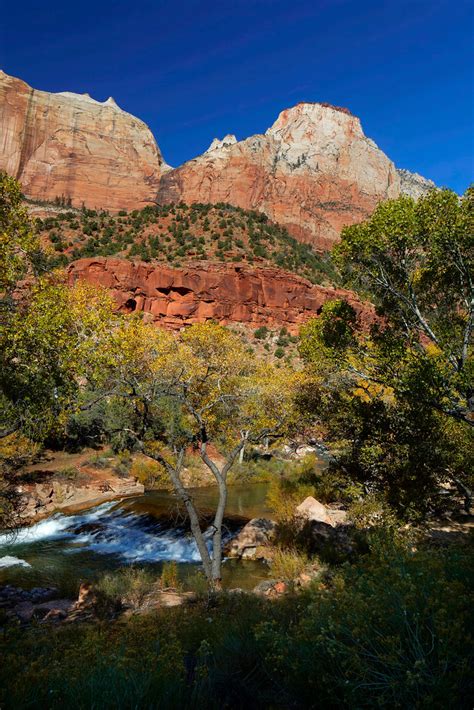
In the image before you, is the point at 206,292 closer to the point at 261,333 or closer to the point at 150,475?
the point at 261,333

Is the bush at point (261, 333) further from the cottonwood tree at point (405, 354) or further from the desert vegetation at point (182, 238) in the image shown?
the cottonwood tree at point (405, 354)

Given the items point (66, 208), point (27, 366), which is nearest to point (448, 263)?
point (27, 366)

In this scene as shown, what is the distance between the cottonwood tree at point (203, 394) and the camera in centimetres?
1038

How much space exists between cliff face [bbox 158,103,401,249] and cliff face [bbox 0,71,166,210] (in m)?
8.48

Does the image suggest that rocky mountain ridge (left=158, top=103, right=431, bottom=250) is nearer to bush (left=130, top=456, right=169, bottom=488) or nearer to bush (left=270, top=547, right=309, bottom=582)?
bush (left=130, top=456, right=169, bottom=488)

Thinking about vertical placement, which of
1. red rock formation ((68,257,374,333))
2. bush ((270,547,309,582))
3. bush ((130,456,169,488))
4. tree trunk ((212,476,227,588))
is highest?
red rock formation ((68,257,374,333))

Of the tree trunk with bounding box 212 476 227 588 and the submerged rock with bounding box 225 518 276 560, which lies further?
the submerged rock with bounding box 225 518 276 560

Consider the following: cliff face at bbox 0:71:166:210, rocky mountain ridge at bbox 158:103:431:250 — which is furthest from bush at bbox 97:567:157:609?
rocky mountain ridge at bbox 158:103:431:250

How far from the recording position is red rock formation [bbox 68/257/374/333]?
186ft

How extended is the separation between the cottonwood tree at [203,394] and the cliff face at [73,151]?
88947mm

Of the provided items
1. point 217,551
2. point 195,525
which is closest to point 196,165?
point 195,525

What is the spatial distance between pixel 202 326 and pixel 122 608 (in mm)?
8668

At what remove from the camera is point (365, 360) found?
10828mm

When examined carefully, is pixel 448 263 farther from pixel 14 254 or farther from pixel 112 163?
pixel 112 163
